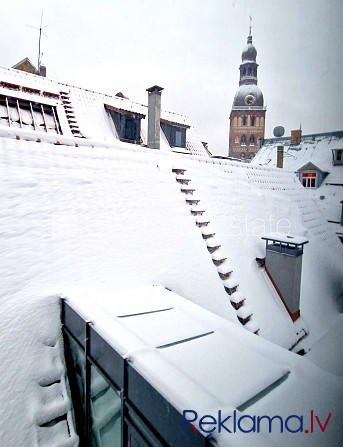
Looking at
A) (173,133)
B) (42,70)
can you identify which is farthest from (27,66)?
(173,133)

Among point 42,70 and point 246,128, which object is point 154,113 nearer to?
point 42,70

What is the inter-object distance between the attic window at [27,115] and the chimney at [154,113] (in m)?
2.97

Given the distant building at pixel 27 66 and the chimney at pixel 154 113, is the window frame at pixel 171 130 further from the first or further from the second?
the distant building at pixel 27 66

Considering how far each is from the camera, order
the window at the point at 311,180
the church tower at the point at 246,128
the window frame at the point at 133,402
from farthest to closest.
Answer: the church tower at the point at 246,128 < the window at the point at 311,180 < the window frame at the point at 133,402

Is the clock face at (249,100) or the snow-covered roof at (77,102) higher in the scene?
the clock face at (249,100)

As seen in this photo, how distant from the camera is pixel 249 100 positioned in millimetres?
45656

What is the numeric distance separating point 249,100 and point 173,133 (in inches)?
1531

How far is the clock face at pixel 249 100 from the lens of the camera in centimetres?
4491

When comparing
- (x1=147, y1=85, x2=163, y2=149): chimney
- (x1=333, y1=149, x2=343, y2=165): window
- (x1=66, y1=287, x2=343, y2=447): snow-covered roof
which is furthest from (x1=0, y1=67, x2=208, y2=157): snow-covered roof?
(x1=66, y1=287, x2=343, y2=447): snow-covered roof

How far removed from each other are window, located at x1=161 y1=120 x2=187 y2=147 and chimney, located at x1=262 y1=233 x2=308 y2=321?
28.0ft

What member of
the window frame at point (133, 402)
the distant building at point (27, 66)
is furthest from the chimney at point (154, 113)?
the distant building at point (27, 66)

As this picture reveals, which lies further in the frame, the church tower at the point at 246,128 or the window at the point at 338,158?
the church tower at the point at 246,128

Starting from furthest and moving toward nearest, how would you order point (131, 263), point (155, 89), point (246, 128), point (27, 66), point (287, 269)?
point (246, 128), point (27, 66), point (155, 89), point (287, 269), point (131, 263)

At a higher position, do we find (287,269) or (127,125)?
(127,125)
